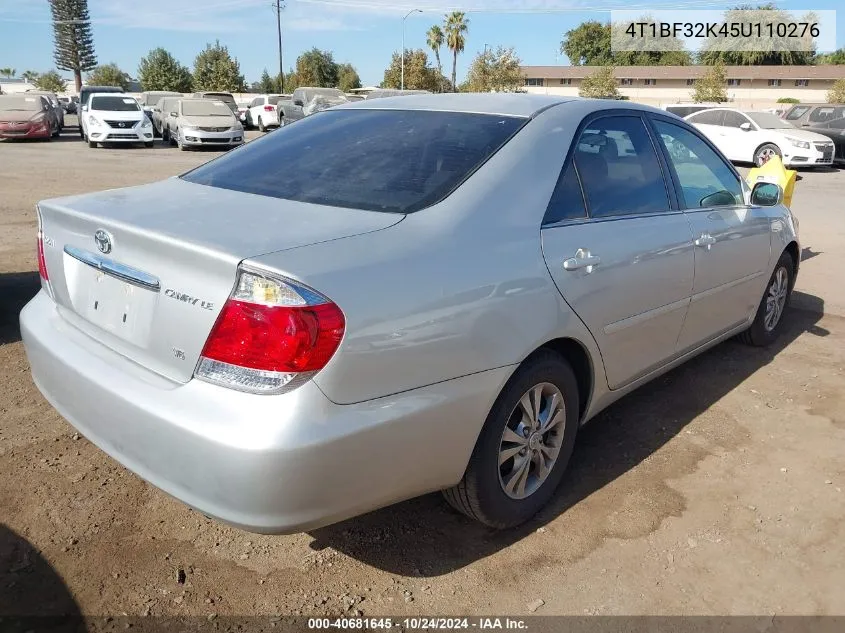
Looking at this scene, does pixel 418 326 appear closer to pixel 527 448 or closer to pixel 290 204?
pixel 290 204

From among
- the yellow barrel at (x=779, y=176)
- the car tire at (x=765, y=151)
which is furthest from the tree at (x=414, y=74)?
the yellow barrel at (x=779, y=176)

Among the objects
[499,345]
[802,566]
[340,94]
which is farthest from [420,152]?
[340,94]

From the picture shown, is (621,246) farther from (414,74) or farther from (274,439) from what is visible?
(414,74)

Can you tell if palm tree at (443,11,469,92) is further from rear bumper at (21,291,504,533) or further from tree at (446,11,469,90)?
rear bumper at (21,291,504,533)

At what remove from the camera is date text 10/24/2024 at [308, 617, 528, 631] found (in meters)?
2.29

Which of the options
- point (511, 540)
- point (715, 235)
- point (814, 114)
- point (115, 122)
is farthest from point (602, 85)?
point (511, 540)

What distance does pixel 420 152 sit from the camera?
282 cm

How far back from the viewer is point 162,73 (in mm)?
75312

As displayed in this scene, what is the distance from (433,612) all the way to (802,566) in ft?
4.77

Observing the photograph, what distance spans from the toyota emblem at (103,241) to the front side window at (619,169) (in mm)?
1887

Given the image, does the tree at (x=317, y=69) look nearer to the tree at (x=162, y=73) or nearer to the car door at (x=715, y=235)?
the tree at (x=162, y=73)

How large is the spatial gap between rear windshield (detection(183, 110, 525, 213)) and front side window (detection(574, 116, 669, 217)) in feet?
1.30

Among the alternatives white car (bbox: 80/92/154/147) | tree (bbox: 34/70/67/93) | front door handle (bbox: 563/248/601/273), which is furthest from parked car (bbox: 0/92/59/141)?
tree (bbox: 34/70/67/93)

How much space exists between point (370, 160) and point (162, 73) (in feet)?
268
